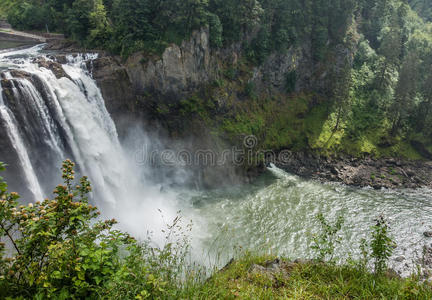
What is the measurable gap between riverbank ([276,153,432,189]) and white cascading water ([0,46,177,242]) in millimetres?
16220

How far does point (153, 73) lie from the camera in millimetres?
24922

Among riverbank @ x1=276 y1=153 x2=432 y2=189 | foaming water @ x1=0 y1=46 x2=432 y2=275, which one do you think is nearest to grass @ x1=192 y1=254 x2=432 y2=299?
→ foaming water @ x1=0 y1=46 x2=432 y2=275

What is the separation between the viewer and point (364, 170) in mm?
30297

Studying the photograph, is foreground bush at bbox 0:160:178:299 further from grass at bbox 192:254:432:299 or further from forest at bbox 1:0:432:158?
forest at bbox 1:0:432:158

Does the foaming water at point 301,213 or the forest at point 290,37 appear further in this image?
the forest at point 290,37

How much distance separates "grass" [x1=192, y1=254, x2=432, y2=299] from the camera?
5.37 m

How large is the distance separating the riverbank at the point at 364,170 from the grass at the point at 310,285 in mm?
23638

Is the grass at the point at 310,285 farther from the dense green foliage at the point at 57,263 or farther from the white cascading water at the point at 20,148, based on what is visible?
the white cascading water at the point at 20,148

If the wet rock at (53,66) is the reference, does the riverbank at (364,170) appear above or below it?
below

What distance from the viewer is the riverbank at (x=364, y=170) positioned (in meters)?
28.8

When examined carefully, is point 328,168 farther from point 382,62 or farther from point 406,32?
point 406,32

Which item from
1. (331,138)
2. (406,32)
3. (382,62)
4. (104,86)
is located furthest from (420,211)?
(406,32)

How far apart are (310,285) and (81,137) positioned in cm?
1857

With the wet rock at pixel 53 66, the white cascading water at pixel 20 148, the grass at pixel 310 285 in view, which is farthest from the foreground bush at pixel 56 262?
the wet rock at pixel 53 66
